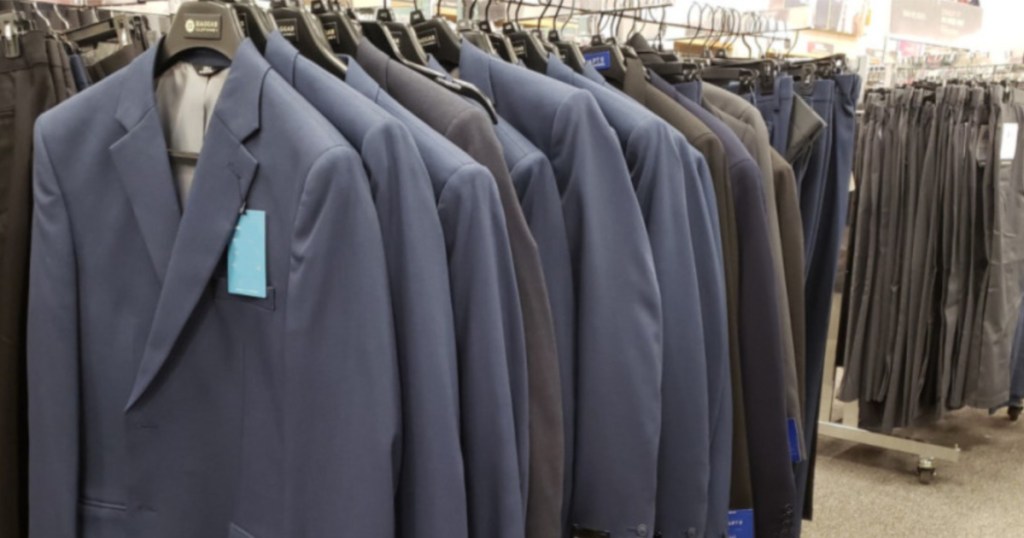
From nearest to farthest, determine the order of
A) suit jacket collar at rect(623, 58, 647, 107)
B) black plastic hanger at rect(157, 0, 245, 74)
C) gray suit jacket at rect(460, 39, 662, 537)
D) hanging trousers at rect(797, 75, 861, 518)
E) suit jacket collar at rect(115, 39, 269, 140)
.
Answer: suit jacket collar at rect(115, 39, 269, 140), black plastic hanger at rect(157, 0, 245, 74), gray suit jacket at rect(460, 39, 662, 537), suit jacket collar at rect(623, 58, 647, 107), hanging trousers at rect(797, 75, 861, 518)

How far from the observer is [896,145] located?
304 centimetres

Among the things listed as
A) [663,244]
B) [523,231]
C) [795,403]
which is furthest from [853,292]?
[523,231]

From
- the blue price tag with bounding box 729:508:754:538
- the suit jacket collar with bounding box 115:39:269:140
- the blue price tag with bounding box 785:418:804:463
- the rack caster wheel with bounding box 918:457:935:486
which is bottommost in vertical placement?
the rack caster wheel with bounding box 918:457:935:486

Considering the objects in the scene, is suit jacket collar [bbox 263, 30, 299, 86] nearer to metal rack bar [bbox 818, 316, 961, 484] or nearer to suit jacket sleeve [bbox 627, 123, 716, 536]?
suit jacket sleeve [bbox 627, 123, 716, 536]

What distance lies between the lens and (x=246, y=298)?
991 mm

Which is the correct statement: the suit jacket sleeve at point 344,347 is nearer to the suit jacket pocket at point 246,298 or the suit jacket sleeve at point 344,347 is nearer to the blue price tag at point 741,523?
the suit jacket pocket at point 246,298

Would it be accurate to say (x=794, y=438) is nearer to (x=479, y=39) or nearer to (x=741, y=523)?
(x=741, y=523)

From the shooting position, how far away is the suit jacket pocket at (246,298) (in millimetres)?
957

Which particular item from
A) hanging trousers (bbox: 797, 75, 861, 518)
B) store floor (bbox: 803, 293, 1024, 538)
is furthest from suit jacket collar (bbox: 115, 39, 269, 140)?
store floor (bbox: 803, 293, 1024, 538)

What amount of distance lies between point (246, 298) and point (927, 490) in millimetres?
3069

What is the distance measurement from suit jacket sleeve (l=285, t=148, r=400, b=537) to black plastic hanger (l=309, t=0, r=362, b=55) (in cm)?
46

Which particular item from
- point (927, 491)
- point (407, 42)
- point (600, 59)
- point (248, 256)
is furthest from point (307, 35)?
point (927, 491)

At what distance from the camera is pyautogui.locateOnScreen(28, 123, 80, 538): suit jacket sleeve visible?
1.08 metres

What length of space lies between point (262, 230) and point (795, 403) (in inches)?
42.3
